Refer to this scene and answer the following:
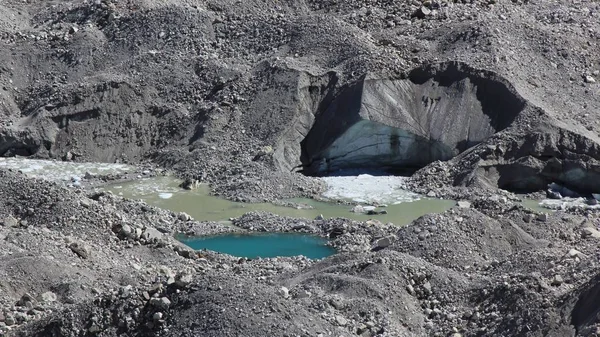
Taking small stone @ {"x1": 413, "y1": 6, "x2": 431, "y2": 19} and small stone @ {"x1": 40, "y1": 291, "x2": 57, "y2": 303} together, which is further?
small stone @ {"x1": 413, "y1": 6, "x2": 431, "y2": 19}

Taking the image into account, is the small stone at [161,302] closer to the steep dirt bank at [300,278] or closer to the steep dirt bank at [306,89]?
the steep dirt bank at [300,278]

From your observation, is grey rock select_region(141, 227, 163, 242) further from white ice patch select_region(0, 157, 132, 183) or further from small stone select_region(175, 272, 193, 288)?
white ice patch select_region(0, 157, 132, 183)

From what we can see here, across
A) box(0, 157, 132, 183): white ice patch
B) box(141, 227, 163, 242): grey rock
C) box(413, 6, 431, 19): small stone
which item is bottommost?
box(0, 157, 132, 183): white ice patch

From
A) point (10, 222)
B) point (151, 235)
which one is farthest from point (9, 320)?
point (151, 235)

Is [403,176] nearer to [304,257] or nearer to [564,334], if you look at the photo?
[304,257]

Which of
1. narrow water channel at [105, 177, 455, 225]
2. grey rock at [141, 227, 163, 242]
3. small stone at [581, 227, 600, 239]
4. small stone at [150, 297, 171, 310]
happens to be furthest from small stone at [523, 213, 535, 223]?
small stone at [150, 297, 171, 310]
